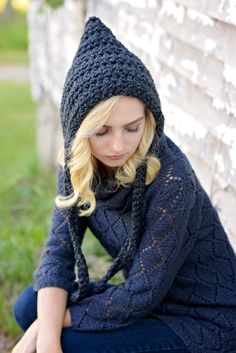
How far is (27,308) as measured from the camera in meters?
2.43

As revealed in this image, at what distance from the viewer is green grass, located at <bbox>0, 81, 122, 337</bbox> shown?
388 cm

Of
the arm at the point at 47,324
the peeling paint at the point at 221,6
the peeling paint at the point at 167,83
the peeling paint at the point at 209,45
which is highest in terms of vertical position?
the peeling paint at the point at 221,6

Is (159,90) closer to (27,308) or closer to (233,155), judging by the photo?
(233,155)

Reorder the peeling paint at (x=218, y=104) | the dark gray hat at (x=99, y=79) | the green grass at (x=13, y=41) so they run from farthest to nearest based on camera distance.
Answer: the green grass at (x=13, y=41), the peeling paint at (x=218, y=104), the dark gray hat at (x=99, y=79)

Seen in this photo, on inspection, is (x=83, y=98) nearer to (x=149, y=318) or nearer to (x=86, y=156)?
(x=86, y=156)

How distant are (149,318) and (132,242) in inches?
9.7

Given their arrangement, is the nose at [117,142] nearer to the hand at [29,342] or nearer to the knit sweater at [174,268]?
the knit sweater at [174,268]

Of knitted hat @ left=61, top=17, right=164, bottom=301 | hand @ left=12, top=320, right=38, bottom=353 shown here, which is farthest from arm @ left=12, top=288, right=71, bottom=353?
knitted hat @ left=61, top=17, right=164, bottom=301

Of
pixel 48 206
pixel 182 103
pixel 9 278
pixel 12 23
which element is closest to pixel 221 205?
pixel 182 103

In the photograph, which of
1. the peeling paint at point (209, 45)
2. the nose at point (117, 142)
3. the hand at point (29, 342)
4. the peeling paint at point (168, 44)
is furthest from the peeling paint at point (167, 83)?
the hand at point (29, 342)

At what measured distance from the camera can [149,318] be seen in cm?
228

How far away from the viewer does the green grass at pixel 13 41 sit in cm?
1308

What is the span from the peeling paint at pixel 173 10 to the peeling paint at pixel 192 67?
172 mm

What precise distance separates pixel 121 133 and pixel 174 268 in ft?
1.37
